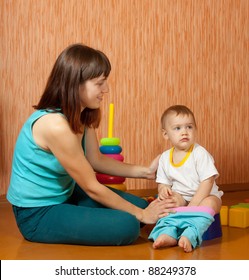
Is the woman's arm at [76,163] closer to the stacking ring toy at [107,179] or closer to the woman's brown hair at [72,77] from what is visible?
the woman's brown hair at [72,77]

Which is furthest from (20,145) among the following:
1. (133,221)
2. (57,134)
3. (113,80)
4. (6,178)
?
(113,80)

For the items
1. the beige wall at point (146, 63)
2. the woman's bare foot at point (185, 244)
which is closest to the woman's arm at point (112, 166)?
the woman's bare foot at point (185, 244)

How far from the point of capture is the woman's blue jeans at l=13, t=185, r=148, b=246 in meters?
1.53

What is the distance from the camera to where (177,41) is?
101 inches

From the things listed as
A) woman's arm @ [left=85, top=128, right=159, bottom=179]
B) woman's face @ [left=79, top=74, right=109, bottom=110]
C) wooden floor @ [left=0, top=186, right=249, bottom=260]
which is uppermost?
woman's face @ [left=79, top=74, right=109, bottom=110]

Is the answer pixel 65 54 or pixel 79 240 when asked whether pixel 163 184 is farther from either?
pixel 65 54

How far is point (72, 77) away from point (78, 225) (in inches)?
18.1

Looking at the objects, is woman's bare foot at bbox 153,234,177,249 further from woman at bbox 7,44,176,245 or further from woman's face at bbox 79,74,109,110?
woman's face at bbox 79,74,109,110

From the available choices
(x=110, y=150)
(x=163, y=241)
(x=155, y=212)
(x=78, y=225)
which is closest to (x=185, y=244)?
(x=163, y=241)

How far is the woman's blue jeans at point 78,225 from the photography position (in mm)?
1531

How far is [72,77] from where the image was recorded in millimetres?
1573

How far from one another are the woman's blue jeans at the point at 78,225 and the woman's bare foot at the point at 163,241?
8 centimetres

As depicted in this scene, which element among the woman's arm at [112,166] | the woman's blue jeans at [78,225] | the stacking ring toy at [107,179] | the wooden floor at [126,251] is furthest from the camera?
the stacking ring toy at [107,179]

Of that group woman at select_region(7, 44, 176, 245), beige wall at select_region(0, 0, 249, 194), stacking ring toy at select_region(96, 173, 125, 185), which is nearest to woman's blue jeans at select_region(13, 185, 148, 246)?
woman at select_region(7, 44, 176, 245)
